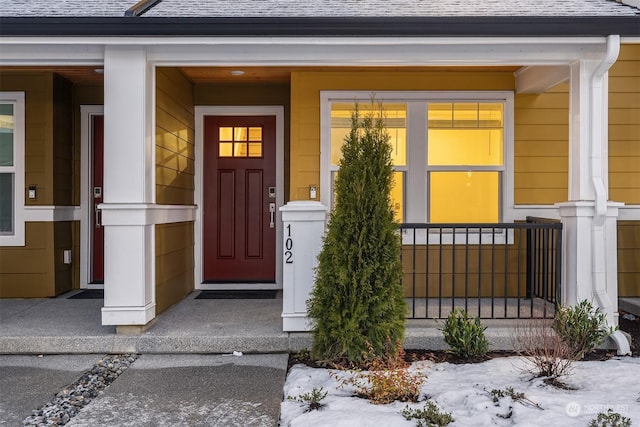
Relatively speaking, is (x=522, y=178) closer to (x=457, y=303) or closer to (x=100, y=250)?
(x=457, y=303)

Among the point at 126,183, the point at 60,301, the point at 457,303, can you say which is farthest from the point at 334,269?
the point at 60,301

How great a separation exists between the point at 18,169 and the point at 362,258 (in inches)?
165

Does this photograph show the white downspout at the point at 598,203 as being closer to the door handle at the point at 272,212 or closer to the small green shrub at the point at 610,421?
the small green shrub at the point at 610,421

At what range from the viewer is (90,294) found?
6.22 meters

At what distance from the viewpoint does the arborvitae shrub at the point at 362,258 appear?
379 centimetres

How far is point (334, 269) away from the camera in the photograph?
12.6ft

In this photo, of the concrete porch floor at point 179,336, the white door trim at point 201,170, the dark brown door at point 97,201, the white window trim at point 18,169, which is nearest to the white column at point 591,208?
the concrete porch floor at point 179,336

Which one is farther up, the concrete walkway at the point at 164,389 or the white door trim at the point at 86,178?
the white door trim at the point at 86,178

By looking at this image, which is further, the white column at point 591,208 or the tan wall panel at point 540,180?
the tan wall panel at point 540,180

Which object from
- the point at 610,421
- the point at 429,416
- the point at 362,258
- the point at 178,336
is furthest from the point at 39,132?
the point at 610,421

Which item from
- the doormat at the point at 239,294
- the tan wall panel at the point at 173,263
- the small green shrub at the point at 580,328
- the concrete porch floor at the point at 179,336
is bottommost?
the concrete porch floor at the point at 179,336

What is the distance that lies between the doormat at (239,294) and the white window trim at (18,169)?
2.00 m

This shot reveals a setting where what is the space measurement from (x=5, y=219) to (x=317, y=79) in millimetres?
3644

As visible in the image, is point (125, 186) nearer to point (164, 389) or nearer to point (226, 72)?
point (164, 389)
